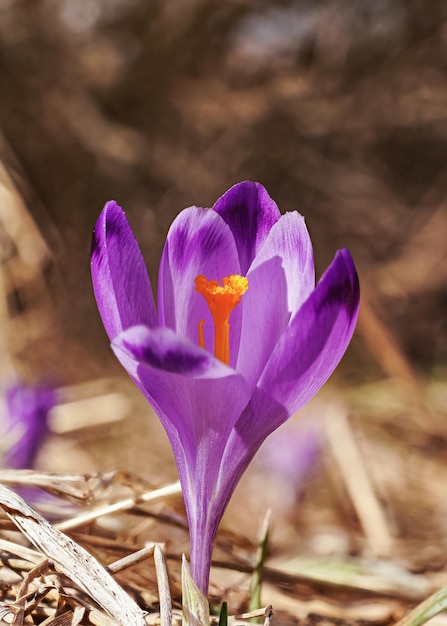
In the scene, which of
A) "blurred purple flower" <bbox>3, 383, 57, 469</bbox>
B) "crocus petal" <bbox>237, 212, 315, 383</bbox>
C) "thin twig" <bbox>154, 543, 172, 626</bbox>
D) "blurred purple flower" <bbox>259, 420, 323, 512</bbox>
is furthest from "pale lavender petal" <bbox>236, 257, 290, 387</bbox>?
"blurred purple flower" <bbox>259, 420, 323, 512</bbox>

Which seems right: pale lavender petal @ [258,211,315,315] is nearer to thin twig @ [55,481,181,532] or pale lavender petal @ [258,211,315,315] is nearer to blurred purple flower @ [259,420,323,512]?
thin twig @ [55,481,181,532]

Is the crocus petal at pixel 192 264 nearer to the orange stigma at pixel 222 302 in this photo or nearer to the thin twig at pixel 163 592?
the orange stigma at pixel 222 302

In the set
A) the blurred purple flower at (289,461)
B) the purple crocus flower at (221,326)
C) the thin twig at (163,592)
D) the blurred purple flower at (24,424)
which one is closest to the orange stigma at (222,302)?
the purple crocus flower at (221,326)

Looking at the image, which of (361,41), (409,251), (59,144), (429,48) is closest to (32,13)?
(59,144)

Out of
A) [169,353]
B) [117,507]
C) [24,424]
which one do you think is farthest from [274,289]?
[24,424]

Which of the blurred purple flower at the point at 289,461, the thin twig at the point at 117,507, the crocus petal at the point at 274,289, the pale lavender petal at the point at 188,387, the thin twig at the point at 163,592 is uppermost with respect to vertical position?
the crocus petal at the point at 274,289

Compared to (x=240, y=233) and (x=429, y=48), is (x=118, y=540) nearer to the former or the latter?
(x=240, y=233)
